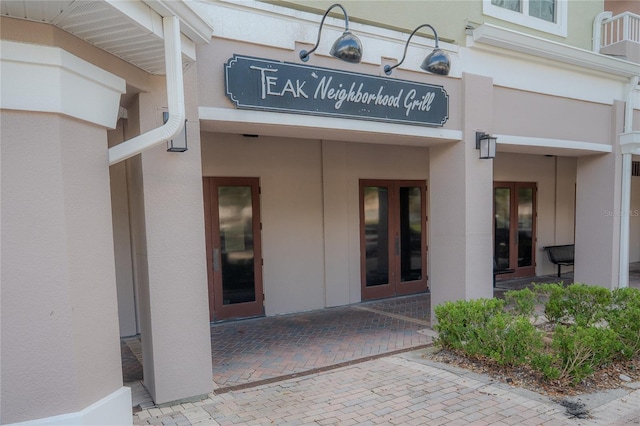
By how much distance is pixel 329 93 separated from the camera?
15.3 feet

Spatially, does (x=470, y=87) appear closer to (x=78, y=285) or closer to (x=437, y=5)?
(x=437, y=5)

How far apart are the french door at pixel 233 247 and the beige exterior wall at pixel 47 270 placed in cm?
360

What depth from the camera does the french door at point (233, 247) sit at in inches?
260

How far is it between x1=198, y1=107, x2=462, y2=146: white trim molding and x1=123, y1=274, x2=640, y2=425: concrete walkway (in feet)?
9.26

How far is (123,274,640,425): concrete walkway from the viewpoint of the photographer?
140 inches

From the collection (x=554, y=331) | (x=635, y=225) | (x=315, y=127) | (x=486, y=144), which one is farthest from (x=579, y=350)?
(x=635, y=225)

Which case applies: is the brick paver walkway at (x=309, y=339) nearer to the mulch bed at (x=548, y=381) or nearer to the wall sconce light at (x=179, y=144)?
the mulch bed at (x=548, y=381)

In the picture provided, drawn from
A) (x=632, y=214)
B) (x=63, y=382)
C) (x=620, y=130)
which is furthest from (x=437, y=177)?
(x=632, y=214)

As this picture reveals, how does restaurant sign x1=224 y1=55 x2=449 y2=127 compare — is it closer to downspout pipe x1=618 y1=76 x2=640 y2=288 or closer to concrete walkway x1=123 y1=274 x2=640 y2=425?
concrete walkway x1=123 y1=274 x2=640 y2=425

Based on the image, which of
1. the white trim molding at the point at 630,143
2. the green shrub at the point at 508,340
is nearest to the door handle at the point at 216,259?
the green shrub at the point at 508,340

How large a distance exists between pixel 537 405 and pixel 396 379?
1353mm

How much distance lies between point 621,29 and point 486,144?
4.83 meters

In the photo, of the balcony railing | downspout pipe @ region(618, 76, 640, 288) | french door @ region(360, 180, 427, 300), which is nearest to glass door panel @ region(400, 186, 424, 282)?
french door @ region(360, 180, 427, 300)

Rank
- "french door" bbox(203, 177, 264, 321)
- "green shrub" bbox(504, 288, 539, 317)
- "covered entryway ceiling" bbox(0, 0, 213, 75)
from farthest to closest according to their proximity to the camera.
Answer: "french door" bbox(203, 177, 264, 321)
"green shrub" bbox(504, 288, 539, 317)
"covered entryway ceiling" bbox(0, 0, 213, 75)
